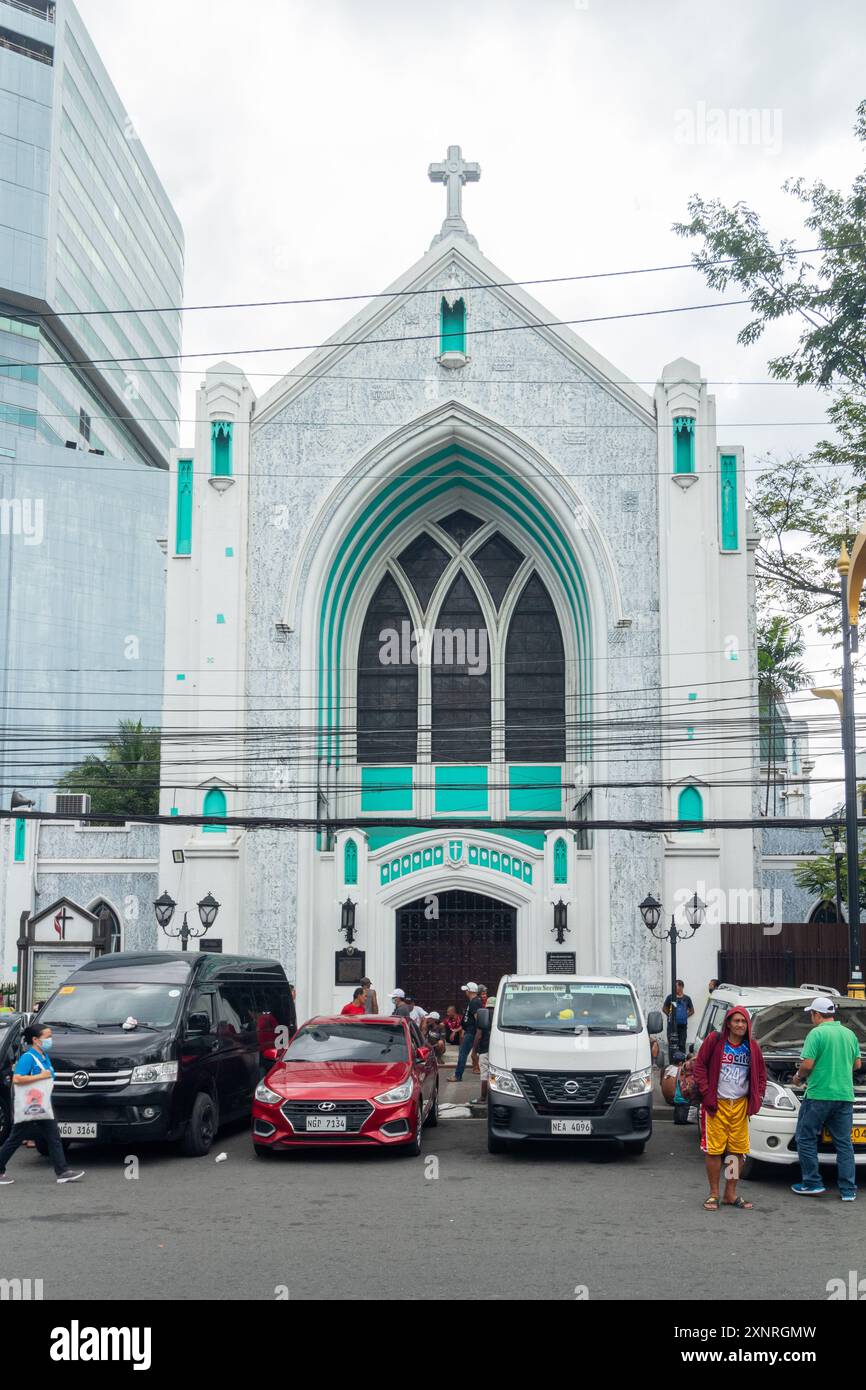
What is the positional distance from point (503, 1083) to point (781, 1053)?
2.70 metres

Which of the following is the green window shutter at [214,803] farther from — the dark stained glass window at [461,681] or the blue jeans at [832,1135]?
the blue jeans at [832,1135]

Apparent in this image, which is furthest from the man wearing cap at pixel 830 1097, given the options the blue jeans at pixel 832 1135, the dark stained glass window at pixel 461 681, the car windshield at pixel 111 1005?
the dark stained glass window at pixel 461 681

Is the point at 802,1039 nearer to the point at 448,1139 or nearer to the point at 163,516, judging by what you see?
the point at 448,1139

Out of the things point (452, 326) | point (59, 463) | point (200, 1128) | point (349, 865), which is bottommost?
point (200, 1128)

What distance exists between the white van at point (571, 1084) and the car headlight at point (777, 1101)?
1542 millimetres

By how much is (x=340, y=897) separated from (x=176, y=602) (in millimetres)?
6577

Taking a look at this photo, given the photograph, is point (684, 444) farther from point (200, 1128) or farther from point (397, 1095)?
point (200, 1128)

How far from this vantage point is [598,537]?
2606cm

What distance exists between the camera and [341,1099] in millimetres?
13148

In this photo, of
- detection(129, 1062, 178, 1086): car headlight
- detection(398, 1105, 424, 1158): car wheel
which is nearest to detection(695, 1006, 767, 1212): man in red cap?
detection(398, 1105, 424, 1158): car wheel

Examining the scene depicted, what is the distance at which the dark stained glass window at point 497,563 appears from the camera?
28.3 metres

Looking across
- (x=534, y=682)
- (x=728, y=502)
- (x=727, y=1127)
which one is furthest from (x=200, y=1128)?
(x=728, y=502)

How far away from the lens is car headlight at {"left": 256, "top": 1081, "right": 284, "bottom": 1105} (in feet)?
43.5
